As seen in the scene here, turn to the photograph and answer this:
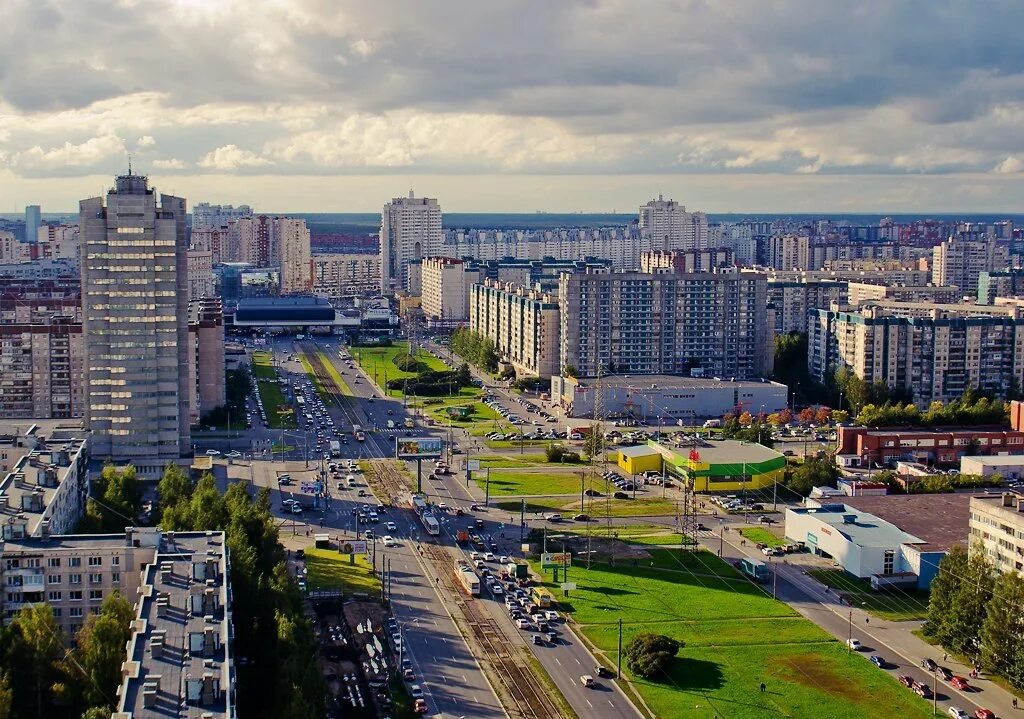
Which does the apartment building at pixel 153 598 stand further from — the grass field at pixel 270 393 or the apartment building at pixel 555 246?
the apartment building at pixel 555 246

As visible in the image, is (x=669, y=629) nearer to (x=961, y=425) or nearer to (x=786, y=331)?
(x=961, y=425)

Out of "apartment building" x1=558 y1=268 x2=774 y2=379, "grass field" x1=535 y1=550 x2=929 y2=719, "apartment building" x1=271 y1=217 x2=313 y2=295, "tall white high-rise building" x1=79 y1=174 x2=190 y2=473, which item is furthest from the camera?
"apartment building" x1=271 y1=217 x2=313 y2=295

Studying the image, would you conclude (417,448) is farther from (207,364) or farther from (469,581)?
(469,581)

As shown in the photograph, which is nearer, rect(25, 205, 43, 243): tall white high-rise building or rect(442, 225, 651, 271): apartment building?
rect(442, 225, 651, 271): apartment building

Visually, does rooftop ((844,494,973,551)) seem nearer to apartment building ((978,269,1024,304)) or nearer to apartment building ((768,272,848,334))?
apartment building ((768,272,848,334))

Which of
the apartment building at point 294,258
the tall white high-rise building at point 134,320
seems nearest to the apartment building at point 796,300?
the tall white high-rise building at point 134,320

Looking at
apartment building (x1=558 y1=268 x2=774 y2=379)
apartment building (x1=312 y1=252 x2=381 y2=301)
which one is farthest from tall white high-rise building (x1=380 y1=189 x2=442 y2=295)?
apartment building (x1=558 y1=268 x2=774 y2=379)
